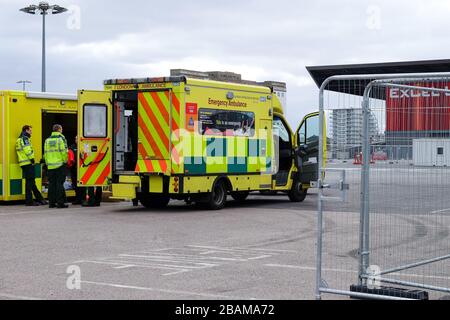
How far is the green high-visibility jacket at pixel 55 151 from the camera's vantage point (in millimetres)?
17469

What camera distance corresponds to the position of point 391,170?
7.36m

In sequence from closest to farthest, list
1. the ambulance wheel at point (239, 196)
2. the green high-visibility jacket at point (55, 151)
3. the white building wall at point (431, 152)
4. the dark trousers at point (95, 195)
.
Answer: the white building wall at point (431, 152), the green high-visibility jacket at point (55, 151), the dark trousers at point (95, 195), the ambulance wheel at point (239, 196)

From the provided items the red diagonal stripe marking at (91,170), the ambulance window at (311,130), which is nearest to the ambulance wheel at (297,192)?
the ambulance window at (311,130)

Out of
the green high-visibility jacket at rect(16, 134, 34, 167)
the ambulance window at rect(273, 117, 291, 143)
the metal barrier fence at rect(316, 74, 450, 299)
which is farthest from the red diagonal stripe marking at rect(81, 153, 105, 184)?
the metal barrier fence at rect(316, 74, 450, 299)

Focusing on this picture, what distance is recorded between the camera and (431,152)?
7.47 metres

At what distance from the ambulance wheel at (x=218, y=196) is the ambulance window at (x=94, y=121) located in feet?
9.08

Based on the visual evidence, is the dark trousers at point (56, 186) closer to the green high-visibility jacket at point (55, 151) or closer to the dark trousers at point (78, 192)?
the green high-visibility jacket at point (55, 151)

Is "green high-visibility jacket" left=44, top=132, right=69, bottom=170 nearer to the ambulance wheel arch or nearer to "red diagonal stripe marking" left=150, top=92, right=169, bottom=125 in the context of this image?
"red diagonal stripe marking" left=150, top=92, right=169, bottom=125

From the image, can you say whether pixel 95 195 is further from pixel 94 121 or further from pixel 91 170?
pixel 94 121

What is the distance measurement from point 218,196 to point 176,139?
2.00m

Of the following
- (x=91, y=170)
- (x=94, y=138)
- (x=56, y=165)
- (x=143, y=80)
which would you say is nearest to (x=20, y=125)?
(x=56, y=165)

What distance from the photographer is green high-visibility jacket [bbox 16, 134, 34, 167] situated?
696 inches

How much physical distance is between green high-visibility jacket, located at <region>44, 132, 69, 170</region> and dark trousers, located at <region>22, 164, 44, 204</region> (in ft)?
1.73

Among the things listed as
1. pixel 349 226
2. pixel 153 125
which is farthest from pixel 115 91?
pixel 349 226
